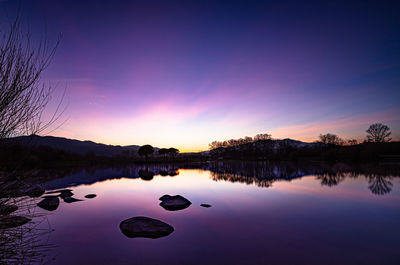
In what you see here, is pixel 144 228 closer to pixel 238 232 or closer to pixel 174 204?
pixel 238 232

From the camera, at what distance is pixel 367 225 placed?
35.7 feet

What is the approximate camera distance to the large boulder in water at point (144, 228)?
376 inches

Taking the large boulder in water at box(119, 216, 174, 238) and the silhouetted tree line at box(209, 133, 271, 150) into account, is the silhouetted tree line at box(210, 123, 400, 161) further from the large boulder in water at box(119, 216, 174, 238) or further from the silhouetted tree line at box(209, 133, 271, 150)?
the large boulder in water at box(119, 216, 174, 238)

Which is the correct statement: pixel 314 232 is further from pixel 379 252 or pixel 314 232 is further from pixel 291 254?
pixel 291 254

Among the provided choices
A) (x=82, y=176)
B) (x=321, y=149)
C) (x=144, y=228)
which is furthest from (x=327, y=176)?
(x=321, y=149)

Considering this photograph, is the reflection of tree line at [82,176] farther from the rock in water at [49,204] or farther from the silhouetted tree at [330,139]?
the silhouetted tree at [330,139]

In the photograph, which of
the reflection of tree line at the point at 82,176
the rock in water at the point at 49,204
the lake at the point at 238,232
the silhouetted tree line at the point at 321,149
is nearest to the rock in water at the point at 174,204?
the lake at the point at 238,232

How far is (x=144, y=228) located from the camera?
9.79 metres

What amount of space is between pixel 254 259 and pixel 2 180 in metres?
8.50

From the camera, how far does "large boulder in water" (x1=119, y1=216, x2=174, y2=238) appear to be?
956cm

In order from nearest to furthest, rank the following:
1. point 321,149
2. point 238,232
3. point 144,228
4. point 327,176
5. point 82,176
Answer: point 144,228 → point 238,232 → point 327,176 → point 82,176 → point 321,149

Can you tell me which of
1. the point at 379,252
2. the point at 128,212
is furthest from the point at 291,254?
the point at 128,212

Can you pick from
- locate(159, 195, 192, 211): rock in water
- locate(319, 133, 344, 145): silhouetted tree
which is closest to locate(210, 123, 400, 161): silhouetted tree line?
locate(319, 133, 344, 145): silhouetted tree

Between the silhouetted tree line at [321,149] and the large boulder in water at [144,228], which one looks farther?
the silhouetted tree line at [321,149]
